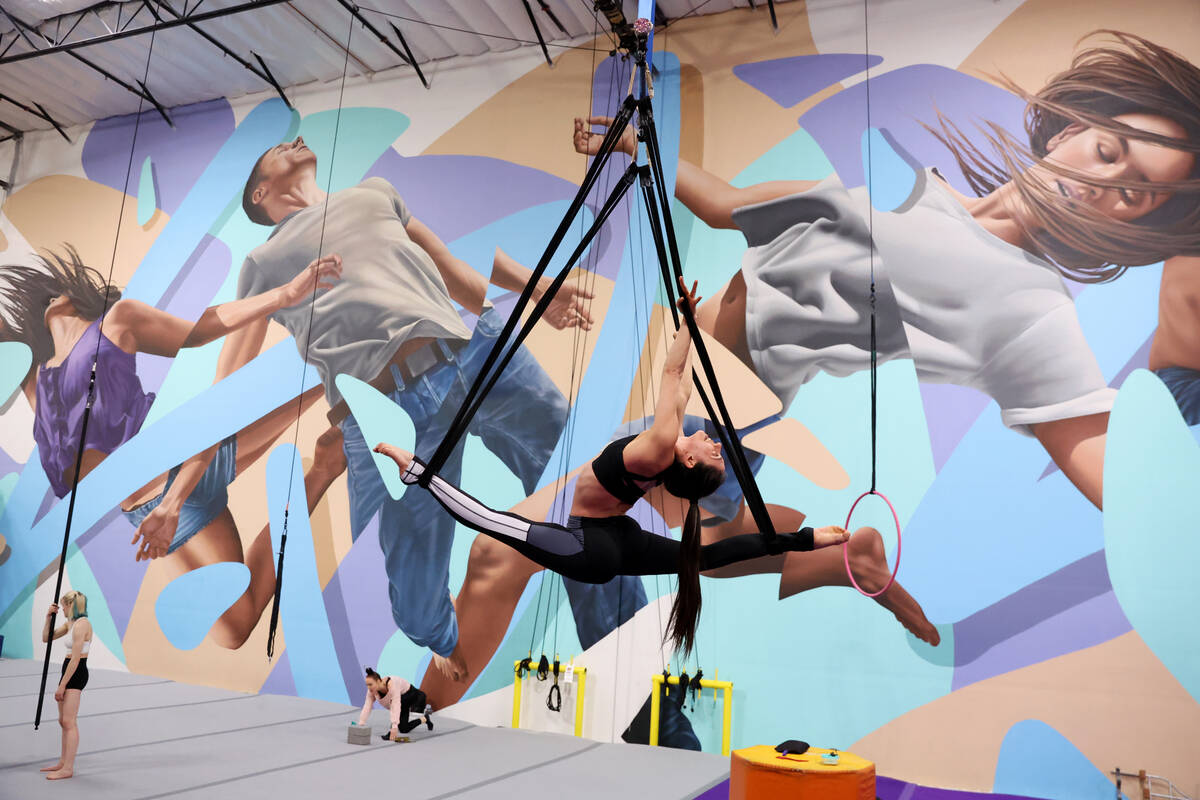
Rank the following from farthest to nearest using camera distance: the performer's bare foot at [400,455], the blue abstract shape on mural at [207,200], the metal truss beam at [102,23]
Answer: the blue abstract shape on mural at [207,200] < the metal truss beam at [102,23] < the performer's bare foot at [400,455]

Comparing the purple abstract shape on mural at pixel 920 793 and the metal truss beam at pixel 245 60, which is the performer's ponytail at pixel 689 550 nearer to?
the purple abstract shape on mural at pixel 920 793

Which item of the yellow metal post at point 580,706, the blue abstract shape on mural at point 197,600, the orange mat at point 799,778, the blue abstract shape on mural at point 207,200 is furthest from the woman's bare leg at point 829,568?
the blue abstract shape on mural at point 207,200

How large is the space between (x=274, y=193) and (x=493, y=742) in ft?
19.2

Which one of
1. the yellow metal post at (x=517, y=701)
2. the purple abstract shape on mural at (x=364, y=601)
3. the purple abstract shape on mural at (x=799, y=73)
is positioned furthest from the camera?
the purple abstract shape on mural at (x=364, y=601)

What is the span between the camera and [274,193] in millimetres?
8523

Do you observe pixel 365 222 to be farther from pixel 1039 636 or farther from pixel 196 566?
pixel 1039 636

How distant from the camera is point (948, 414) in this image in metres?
5.89

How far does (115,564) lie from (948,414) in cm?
780

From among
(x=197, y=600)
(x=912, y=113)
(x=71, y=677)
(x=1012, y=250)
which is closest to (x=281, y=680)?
(x=197, y=600)

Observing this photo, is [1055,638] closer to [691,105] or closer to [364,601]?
[691,105]

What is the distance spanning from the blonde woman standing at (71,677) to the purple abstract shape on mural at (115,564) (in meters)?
3.60

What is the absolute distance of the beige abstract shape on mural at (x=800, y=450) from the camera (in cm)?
607

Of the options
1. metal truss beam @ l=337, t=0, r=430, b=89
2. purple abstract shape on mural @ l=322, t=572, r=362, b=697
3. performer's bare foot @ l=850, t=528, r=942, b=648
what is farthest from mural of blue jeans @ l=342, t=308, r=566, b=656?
metal truss beam @ l=337, t=0, r=430, b=89

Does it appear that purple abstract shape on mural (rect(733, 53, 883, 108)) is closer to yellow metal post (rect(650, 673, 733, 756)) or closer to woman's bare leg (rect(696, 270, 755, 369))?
woman's bare leg (rect(696, 270, 755, 369))
